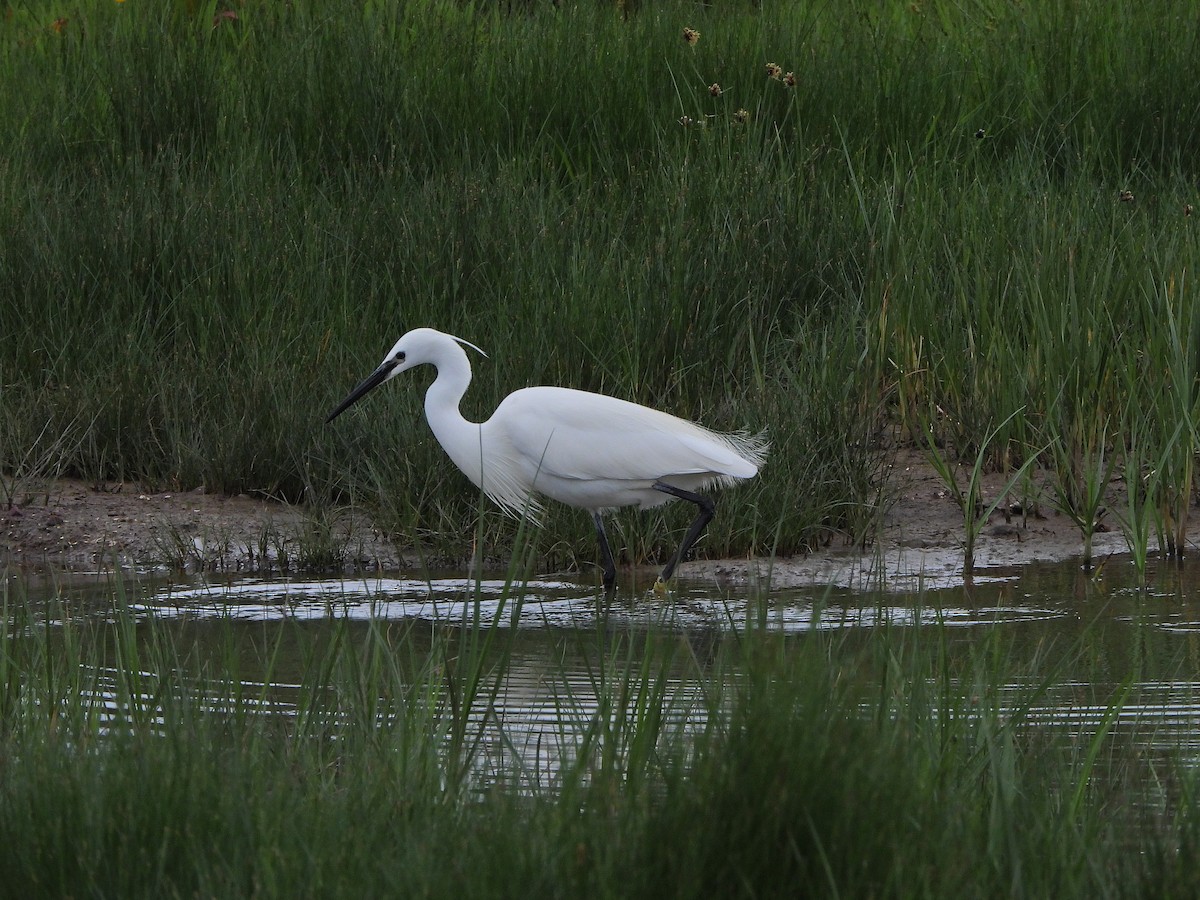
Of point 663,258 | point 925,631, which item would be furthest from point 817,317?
point 925,631

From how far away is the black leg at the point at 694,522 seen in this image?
15.9ft

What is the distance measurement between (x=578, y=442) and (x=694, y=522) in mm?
437

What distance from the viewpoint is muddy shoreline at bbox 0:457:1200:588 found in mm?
4934

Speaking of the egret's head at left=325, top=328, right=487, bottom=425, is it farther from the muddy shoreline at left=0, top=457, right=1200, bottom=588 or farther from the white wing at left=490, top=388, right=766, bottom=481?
the muddy shoreline at left=0, top=457, right=1200, bottom=588

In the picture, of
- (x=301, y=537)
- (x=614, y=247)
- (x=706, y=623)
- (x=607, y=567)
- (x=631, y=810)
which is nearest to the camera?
(x=631, y=810)

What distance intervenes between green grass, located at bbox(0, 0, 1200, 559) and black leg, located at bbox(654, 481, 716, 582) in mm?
216

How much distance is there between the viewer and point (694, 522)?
5.00m

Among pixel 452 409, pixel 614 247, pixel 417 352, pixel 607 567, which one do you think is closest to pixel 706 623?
pixel 607 567

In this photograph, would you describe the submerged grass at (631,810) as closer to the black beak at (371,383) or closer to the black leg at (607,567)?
the black leg at (607,567)

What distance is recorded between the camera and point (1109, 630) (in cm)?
393

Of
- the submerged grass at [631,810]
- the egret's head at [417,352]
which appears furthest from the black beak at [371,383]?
the submerged grass at [631,810]

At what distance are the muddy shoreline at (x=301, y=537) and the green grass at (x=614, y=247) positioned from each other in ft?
0.37

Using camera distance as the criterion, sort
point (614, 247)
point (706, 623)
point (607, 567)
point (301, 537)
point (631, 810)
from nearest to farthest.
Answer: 1. point (631, 810)
2. point (706, 623)
3. point (607, 567)
4. point (301, 537)
5. point (614, 247)

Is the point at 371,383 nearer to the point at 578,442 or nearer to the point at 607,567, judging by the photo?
the point at 578,442
